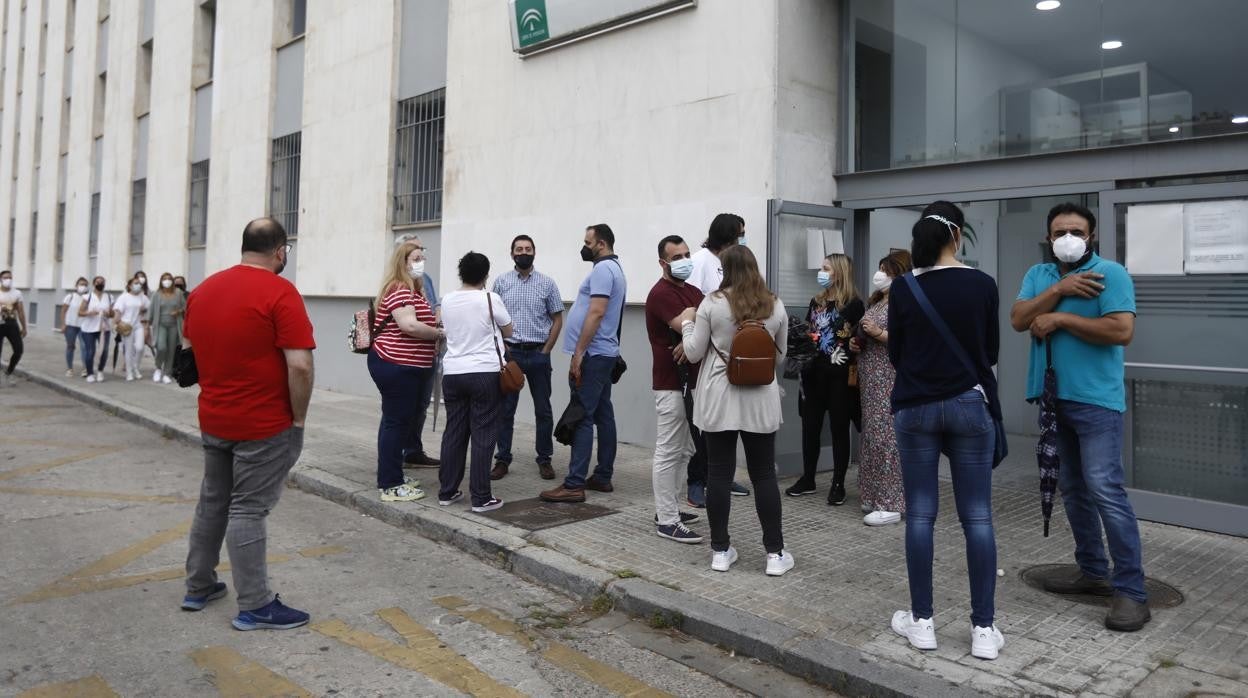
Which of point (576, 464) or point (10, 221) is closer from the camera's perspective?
point (576, 464)

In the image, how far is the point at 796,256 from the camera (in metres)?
7.57

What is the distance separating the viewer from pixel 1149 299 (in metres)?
5.90

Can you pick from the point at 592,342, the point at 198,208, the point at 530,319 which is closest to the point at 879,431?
the point at 592,342

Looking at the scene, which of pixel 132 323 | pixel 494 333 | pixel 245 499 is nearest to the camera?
pixel 245 499

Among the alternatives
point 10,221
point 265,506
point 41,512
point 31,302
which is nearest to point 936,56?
point 265,506

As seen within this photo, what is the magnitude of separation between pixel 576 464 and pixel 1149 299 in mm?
3994

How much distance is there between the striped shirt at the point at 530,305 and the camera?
7023 mm

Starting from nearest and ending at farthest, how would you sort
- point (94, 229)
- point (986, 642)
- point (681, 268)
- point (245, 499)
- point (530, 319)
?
point (986, 642) < point (245, 499) < point (681, 268) < point (530, 319) < point (94, 229)

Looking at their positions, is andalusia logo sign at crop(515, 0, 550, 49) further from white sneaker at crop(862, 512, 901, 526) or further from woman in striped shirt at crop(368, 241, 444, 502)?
white sneaker at crop(862, 512, 901, 526)

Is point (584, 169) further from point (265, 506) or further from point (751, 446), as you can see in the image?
point (265, 506)

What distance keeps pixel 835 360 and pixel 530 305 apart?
237cm

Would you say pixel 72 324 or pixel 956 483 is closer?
pixel 956 483

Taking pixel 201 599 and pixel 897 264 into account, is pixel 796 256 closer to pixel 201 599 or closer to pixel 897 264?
pixel 897 264

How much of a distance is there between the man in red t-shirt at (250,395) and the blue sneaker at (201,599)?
337 millimetres
